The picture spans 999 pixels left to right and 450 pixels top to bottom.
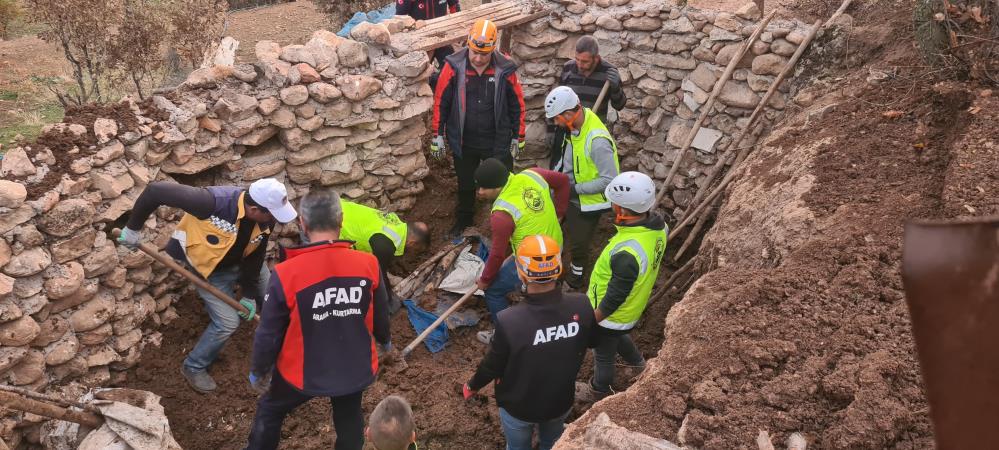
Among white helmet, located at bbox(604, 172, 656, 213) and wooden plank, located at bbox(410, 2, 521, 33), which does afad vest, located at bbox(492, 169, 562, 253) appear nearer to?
white helmet, located at bbox(604, 172, 656, 213)

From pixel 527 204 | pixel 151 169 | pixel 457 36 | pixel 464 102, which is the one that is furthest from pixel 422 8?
pixel 527 204

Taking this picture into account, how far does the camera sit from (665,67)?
775cm

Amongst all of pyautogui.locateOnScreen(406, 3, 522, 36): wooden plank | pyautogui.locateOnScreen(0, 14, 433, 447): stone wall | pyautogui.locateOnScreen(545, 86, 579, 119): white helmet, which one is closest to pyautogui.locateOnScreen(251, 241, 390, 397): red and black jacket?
pyautogui.locateOnScreen(0, 14, 433, 447): stone wall

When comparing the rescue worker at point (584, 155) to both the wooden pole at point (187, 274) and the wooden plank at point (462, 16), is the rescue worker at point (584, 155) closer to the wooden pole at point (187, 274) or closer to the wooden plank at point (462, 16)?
the wooden plank at point (462, 16)

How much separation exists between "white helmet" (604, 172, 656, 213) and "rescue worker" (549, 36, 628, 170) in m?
2.26

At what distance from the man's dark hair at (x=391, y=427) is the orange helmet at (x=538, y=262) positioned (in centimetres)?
97

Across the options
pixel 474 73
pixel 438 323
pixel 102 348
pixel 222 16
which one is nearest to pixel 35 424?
pixel 102 348

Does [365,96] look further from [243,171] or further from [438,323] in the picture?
[438,323]

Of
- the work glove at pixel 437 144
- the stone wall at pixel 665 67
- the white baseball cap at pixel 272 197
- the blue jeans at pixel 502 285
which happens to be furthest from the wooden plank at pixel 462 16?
the white baseball cap at pixel 272 197

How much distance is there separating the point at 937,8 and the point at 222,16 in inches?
332

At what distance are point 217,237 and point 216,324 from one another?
84cm

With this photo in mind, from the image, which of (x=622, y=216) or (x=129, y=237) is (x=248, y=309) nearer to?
(x=129, y=237)

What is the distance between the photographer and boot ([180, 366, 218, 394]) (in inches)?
216

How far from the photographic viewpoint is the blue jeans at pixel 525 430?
427cm
